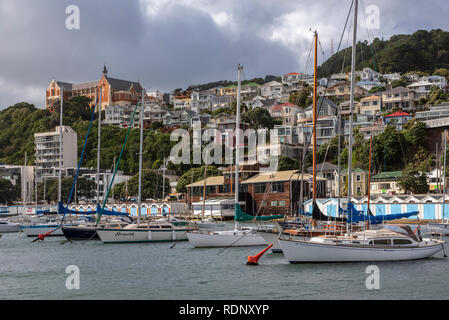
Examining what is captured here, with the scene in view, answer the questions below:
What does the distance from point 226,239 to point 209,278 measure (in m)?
13.0

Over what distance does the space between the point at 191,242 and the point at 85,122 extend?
153720 mm

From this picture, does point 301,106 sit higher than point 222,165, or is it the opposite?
point 301,106

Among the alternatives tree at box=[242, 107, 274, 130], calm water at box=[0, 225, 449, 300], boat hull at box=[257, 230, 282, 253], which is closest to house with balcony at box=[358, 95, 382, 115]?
tree at box=[242, 107, 274, 130]

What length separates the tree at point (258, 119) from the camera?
144m

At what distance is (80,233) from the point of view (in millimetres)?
51375

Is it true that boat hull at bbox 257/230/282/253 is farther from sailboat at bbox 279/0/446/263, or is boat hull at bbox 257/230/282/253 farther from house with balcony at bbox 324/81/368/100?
house with balcony at bbox 324/81/368/100

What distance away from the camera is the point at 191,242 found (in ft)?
140

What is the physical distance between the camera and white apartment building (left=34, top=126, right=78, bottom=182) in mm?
174000

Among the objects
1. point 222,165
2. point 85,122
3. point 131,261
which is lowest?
point 131,261

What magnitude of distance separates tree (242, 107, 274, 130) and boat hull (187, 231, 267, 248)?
102944 mm

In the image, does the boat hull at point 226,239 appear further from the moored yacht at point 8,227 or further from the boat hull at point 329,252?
the moored yacht at point 8,227
